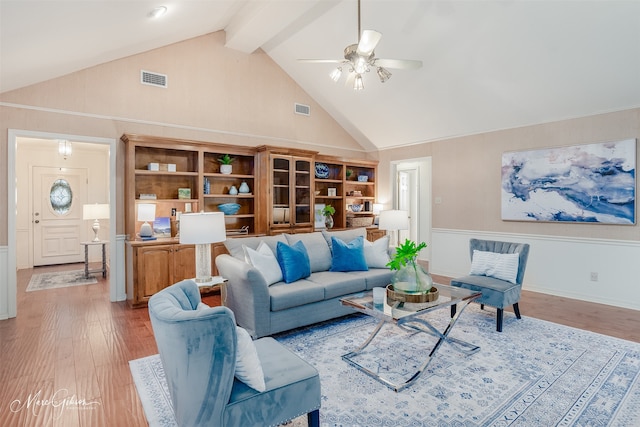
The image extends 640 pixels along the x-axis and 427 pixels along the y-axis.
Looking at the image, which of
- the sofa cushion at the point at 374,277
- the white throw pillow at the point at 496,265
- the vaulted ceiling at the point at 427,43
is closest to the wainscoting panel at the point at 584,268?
the white throw pillow at the point at 496,265

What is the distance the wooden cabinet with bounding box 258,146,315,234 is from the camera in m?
5.36

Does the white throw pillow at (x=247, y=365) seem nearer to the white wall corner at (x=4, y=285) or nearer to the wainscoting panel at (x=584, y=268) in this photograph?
the white wall corner at (x=4, y=285)

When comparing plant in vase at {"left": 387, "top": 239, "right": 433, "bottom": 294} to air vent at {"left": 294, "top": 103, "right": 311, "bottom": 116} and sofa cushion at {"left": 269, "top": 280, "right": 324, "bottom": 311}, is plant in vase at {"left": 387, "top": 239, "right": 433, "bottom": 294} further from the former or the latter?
air vent at {"left": 294, "top": 103, "right": 311, "bottom": 116}

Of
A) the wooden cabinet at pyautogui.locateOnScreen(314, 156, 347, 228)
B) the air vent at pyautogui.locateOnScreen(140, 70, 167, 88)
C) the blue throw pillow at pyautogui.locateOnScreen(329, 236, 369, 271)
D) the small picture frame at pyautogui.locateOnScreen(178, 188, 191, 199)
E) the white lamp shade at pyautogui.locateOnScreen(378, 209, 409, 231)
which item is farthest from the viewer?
the wooden cabinet at pyautogui.locateOnScreen(314, 156, 347, 228)

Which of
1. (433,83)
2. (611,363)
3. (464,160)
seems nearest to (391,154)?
(464,160)

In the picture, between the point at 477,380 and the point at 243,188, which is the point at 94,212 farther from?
the point at 477,380

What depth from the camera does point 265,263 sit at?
3463 mm

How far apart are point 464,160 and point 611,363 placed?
3.65m

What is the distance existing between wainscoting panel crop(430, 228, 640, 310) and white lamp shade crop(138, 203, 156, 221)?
196 inches

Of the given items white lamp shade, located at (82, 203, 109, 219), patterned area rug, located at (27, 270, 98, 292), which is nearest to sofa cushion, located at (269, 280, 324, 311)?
patterned area rug, located at (27, 270, 98, 292)

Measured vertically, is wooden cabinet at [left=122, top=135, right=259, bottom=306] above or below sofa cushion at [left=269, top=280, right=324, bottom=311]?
above

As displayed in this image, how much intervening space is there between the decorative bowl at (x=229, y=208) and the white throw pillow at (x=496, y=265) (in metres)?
3.47

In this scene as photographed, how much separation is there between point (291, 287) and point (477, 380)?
173cm

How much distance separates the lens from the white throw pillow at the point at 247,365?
158 centimetres
